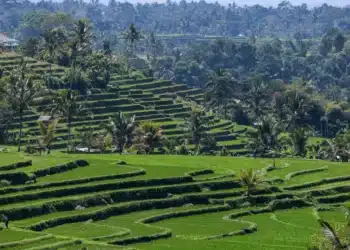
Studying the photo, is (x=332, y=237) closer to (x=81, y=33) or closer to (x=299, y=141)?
(x=299, y=141)

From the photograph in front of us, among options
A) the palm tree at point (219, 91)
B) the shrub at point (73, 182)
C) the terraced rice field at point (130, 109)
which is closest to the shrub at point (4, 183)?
the shrub at point (73, 182)

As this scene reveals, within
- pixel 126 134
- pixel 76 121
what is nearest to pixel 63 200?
pixel 126 134

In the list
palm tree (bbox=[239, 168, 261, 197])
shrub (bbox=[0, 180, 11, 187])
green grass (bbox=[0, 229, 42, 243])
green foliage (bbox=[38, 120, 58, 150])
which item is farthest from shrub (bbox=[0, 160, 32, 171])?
green foliage (bbox=[38, 120, 58, 150])

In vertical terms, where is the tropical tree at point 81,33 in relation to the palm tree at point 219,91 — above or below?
above

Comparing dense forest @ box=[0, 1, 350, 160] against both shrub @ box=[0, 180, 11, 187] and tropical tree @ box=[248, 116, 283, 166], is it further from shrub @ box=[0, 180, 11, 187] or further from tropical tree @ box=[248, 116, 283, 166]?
shrub @ box=[0, 180, 11, 187]

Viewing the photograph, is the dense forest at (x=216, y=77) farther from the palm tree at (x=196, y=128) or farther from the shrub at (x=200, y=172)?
the shrub at (x=200, y=172)

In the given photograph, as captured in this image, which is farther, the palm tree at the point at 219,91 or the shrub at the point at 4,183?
the palm tree at the point at 219,91

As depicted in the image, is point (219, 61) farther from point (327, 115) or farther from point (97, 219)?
point (97, 219)
